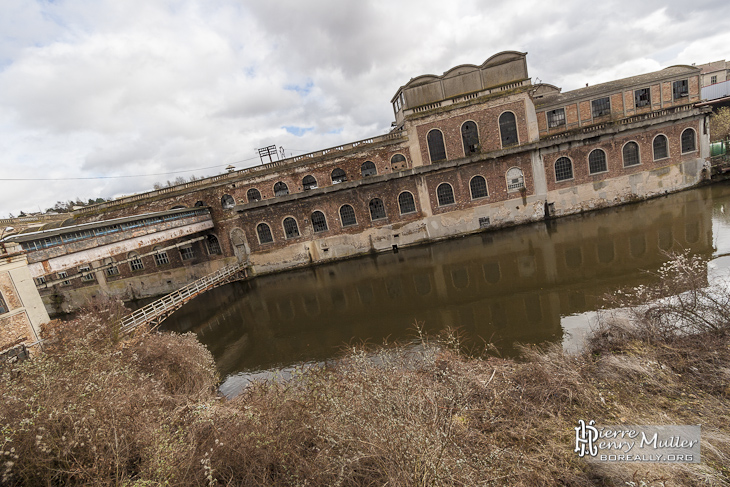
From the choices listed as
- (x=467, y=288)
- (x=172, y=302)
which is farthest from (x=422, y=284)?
(x=172, y=302)

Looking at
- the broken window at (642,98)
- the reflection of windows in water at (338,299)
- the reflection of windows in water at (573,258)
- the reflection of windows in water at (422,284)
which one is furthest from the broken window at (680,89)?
the reflection of windows in water at (338,299)

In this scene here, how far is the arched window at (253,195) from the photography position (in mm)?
23019

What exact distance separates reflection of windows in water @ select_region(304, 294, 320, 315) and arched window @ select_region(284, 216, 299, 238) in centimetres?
711

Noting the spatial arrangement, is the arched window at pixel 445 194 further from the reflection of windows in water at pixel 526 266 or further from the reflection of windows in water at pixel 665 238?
the reflection of windows in water at pixel 665 238

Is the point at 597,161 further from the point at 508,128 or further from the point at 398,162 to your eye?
the point at 398,162

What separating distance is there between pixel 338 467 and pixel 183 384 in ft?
20.0

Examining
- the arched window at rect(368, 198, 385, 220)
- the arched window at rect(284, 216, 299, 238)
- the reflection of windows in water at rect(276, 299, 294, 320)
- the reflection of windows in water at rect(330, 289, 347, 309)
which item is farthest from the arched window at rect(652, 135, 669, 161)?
the reflection of windows in water at rect(276, 299, 294, 320)

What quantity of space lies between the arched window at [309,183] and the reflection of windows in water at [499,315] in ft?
53.4

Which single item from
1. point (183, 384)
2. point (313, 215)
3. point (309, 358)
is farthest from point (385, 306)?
point (313, 215)

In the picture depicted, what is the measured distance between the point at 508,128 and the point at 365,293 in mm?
15193

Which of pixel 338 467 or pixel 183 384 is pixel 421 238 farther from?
pixel 338 467

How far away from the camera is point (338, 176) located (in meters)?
22.7

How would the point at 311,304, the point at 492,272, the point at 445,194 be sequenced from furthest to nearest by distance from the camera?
the point at 445,194, the point at 311,304, the point at 492,272

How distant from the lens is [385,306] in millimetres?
12352
